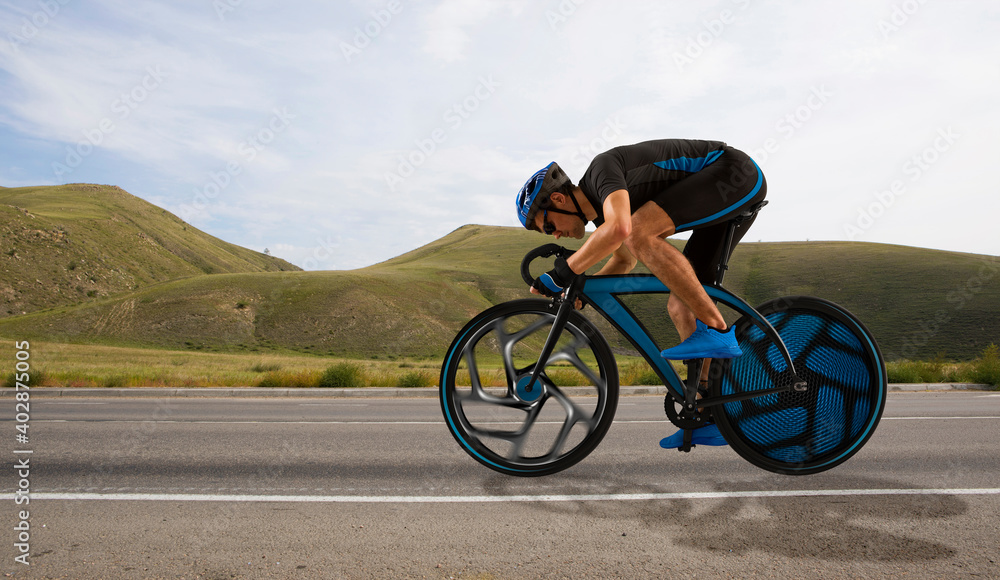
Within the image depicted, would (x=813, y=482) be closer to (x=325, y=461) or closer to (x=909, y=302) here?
(x=325, y=461)

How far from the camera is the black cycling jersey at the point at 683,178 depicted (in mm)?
2027

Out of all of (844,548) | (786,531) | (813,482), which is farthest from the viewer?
(813,482)

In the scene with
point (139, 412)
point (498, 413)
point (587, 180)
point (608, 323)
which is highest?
point (587, 180)

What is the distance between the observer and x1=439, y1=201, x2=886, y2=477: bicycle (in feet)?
6.66

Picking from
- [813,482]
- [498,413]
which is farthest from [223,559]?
[813,482]

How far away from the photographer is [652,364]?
2258 mm

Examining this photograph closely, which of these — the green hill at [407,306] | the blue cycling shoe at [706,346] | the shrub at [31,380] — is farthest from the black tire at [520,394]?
the green hill at [407,306]

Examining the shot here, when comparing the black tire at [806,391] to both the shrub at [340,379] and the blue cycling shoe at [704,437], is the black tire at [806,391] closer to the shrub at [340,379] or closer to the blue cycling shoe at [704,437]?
the blue cycling shoe at [704,437]

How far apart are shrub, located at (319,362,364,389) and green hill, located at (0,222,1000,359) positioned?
3679 cm

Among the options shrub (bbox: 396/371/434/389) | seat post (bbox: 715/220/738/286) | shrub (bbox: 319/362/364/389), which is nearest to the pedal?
seat post (bbox: 715/220/738/286)

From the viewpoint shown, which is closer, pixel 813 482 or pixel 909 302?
pixel 813 482

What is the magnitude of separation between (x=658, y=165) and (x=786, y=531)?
2153 millimetres

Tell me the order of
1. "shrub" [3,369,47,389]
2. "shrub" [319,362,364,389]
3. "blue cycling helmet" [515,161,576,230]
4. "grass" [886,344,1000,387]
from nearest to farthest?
"blue cycling helmet" [515,161,576,230], "shrub" [3,369,47,389], "shrub" [319,362,364,389], "grass" [886,344,1000,387]

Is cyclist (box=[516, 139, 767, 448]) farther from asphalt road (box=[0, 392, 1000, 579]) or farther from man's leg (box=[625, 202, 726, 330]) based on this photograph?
asphalt road (box=[0, 392, 1000, 579])
